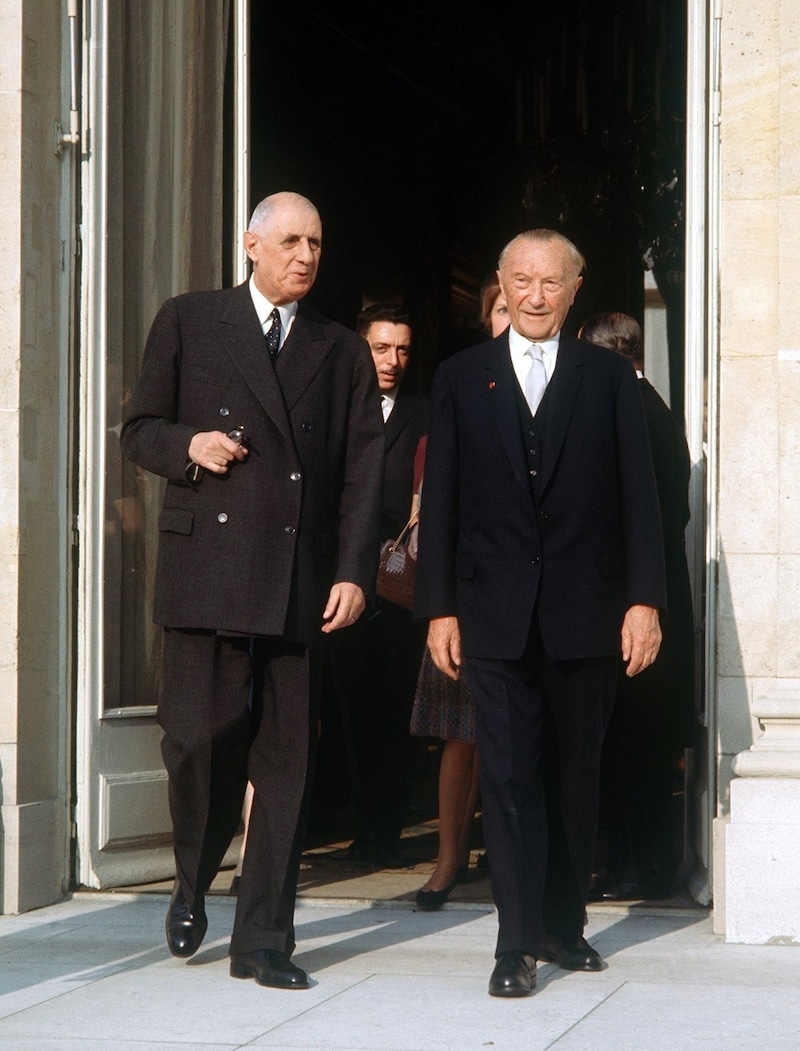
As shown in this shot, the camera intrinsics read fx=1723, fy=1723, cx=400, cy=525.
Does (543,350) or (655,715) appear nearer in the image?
(543,350)

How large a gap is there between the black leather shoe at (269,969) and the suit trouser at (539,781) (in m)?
0.54

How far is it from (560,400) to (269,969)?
1.71 metres

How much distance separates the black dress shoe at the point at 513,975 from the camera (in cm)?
438

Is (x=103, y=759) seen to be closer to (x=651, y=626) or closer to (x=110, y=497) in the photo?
(x=110, y=497)

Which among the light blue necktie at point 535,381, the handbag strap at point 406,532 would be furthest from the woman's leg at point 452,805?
the light blue necktie at point 535,381

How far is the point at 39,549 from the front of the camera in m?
5.77

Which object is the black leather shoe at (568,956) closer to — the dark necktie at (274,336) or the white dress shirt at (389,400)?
the dark necktie at (274,336)

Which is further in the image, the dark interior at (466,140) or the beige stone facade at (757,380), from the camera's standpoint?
the dark interior at (466,140)

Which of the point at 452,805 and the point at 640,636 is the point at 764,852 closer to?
the point at 640,636

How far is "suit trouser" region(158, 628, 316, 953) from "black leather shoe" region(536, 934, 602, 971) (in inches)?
27.9

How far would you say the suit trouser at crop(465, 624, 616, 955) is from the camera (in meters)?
4.48

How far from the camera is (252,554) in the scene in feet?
15.1

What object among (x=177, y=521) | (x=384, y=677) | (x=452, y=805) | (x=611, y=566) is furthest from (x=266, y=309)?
(x=384, y=677)

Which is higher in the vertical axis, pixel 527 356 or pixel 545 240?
pixel 545 240
